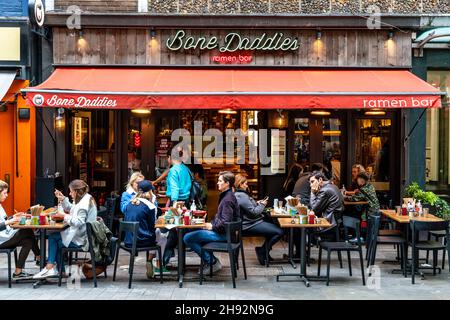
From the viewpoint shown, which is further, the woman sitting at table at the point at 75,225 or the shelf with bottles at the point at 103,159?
the shelf with bottles at the point at 103,159

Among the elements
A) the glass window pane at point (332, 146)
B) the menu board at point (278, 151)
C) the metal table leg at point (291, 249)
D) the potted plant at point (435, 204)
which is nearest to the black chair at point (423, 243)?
the potted plant at point (435, 204)

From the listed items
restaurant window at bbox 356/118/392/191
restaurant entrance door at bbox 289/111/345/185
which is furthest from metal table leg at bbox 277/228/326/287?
restaurant window at bbox 356/118/392/191

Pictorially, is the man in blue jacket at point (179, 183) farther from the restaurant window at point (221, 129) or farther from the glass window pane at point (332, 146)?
the glass window pane at point (332, 146)

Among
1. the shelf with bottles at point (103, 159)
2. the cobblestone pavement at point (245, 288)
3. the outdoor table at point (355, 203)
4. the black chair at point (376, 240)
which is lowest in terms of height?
the cobblestone pavement at point (245, 288)

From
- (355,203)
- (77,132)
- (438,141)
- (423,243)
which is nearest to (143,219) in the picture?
(423,243)

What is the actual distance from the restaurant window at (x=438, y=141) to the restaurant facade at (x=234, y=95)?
667 millimetres

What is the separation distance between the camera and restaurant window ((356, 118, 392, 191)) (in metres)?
14.0

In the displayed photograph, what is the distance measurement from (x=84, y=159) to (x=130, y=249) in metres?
5.69

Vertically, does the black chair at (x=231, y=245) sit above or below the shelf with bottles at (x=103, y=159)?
below

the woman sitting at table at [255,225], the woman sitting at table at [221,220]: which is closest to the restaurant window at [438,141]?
the woman sitting at table at [255,225]

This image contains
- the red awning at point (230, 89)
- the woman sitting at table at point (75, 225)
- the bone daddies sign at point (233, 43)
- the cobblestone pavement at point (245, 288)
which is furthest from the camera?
the bone daddies sign at point (233, 43)

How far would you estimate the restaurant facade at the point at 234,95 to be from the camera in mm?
11039

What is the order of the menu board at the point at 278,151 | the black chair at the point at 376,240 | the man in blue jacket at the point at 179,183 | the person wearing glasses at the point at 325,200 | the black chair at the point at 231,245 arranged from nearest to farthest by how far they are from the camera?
1. the black chair at the point at 231,245
2. the black chair at the point at 376,240
3. the person wearing glasses at the point at 325,200
4. the man in blue jacket at the point at 179,183
5. the menu board at the point at 278,151

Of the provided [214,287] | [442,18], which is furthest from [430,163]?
[214,287]
